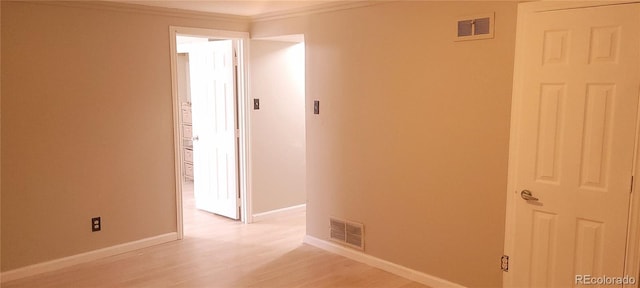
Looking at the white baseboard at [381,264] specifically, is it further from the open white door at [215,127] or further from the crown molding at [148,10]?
the crown molding at [148,10]

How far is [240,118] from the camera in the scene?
5.18 m

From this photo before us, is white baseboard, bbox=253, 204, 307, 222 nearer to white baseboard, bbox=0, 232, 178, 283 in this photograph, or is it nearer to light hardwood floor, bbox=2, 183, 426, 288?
light hardwood floor, bbox=2, 183, 426, 288

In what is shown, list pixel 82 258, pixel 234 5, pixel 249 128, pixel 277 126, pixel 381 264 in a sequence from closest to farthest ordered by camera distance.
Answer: pixel 381 264 < pixel 82 258 < pixel 234 5 < pixel 249 128 < pixel 277 126

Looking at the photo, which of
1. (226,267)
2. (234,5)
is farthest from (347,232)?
(234,5)

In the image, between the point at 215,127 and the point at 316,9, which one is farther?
the point at 215,127

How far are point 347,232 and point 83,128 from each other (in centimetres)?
245

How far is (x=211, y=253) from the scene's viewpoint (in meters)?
4.31

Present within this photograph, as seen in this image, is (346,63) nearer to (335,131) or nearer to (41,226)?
(335,131)

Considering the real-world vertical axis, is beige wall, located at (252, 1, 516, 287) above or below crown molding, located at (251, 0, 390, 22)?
below

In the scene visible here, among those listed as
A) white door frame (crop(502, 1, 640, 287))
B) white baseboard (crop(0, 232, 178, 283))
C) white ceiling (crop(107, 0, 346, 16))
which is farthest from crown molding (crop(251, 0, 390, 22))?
white baseboard (crop(0, 232, 178, 283))

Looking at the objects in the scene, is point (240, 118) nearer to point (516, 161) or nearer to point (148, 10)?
point (148, 10)

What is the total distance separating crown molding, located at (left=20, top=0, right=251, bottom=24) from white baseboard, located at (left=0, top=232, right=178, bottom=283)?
2.10 metres

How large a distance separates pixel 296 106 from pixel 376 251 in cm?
221

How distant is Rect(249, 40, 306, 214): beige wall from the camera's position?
523 cm
